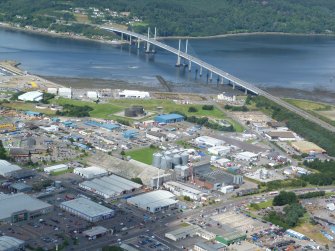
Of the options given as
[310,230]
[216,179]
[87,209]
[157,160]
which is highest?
[157,160]

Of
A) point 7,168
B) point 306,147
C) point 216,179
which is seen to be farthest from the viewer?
point 306,147

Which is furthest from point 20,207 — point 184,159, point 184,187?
point 184,159

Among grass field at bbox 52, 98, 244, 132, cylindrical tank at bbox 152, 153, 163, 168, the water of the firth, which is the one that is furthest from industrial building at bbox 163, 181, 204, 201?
the water of the firth

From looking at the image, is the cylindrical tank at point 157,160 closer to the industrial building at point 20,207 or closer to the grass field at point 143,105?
the industrial building at point 20,207

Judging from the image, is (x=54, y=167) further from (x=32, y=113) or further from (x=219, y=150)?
(x=32, y=113)

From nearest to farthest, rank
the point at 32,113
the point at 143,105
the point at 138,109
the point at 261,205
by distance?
the point at 261,205, the point at 32,113, the point at 138,109, the point at 143,105

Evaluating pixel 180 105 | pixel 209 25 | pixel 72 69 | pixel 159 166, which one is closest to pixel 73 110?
pixel 180 105

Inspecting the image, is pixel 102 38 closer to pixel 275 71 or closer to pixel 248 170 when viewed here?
pixel 275 71
